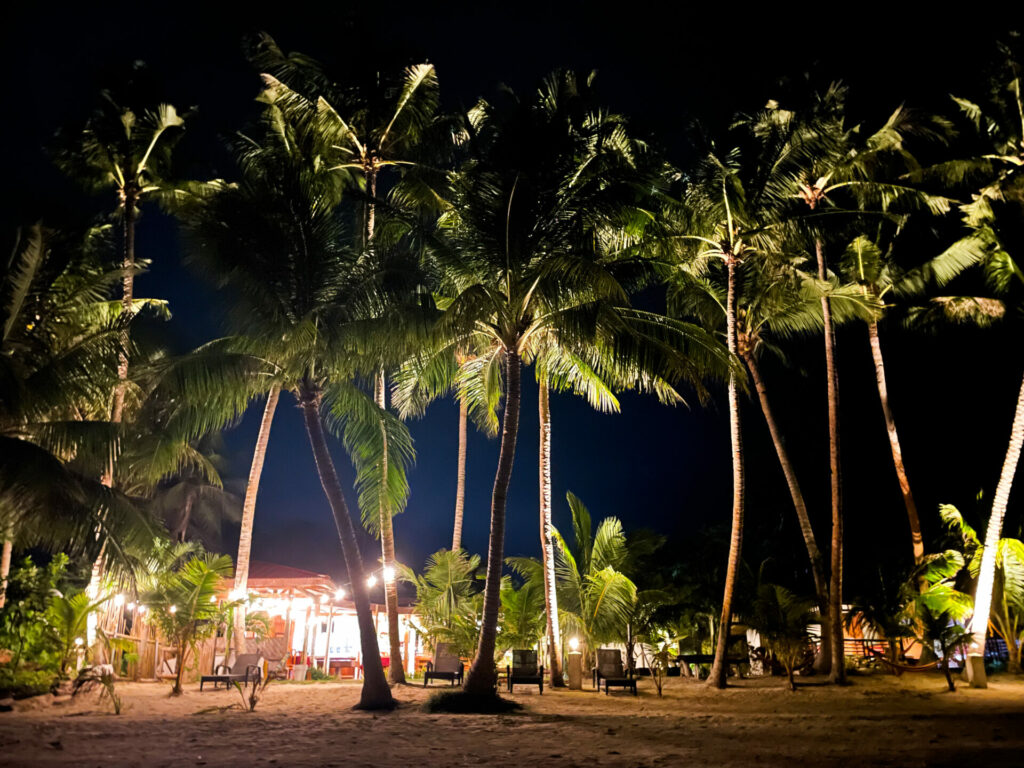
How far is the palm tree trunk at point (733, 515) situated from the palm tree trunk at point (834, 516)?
1.91 meters

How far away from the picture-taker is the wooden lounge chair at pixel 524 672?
13539 millimetres

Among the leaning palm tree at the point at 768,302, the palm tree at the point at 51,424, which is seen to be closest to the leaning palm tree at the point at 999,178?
the leaning palm tree at the point at 768,302

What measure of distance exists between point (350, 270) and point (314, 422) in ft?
8.07

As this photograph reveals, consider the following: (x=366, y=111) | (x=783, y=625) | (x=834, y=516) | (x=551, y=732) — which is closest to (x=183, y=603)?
(x=551, y=732)

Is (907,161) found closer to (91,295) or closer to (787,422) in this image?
(787,422)

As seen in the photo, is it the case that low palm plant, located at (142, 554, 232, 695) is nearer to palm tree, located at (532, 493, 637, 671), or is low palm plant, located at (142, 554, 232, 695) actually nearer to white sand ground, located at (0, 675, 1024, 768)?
white sand ground, located at (0, 675, 1024, 768)

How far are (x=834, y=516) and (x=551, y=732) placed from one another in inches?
379

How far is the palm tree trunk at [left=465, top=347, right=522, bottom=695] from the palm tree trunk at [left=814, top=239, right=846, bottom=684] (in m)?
7.15

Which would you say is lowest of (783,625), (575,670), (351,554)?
(575,670)

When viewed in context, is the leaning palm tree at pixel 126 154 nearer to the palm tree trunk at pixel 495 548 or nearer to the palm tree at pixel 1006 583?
the palm tree trunk at pixel 495 548

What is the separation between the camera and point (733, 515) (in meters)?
14.8

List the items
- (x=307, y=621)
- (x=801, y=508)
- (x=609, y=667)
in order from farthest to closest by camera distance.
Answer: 1. (x=307, y=621)
2. (x=801, y=508)
3. (x=609, y=667)

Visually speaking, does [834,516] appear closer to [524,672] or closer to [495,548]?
[524,672]

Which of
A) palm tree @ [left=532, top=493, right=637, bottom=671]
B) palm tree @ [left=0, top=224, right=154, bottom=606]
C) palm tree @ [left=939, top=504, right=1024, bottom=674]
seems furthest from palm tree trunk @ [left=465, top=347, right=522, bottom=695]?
palm tree @ [left=939, top=504, right=1024, bottom=674]
